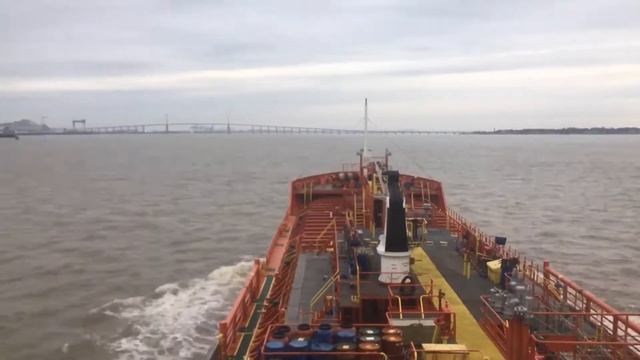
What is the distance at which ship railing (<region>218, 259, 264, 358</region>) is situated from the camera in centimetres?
1556

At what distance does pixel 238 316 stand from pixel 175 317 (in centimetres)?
882

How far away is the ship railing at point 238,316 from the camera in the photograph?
15.6 meters

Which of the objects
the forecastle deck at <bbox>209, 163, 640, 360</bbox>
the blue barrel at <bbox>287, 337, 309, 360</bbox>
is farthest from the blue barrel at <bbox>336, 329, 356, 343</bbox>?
the blue barrel at <bbox>287, 337, 309, 360</bbox>

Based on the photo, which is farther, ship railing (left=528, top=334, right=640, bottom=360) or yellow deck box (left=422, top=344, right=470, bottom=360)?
ship railing (left=528, top=334, right=640, bottom=360)

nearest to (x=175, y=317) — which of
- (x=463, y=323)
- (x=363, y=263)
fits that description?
(x=363, y=263)

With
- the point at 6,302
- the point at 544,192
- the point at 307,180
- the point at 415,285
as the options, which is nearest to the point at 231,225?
the point at 307,180

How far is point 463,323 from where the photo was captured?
48.1 ft

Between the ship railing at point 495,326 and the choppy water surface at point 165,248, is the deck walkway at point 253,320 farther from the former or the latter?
the ship railing at point 495,326

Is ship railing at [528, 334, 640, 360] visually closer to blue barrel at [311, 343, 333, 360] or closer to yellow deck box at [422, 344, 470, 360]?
yellow deck box at [422, 344, 470, 360]

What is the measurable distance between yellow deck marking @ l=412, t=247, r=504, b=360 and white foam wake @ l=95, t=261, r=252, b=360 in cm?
985

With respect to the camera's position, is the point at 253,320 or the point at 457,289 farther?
the point at 253,320

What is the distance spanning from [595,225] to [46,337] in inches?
1671

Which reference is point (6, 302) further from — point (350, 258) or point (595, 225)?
point (595, 225)

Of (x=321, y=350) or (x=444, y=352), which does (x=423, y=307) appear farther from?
(x=321, y=350)
